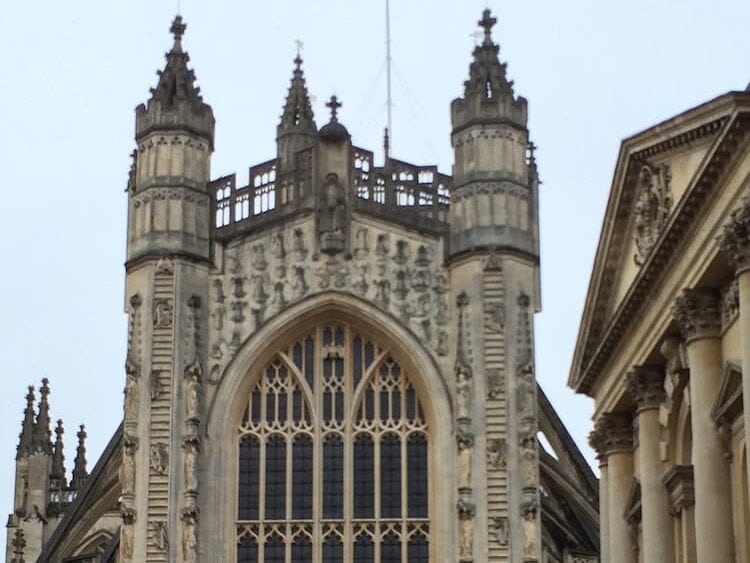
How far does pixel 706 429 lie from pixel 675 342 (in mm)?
2460

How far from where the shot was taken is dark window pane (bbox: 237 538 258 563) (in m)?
42.8

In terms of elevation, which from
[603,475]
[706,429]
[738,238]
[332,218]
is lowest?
[706,429]

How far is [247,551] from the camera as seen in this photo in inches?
1686

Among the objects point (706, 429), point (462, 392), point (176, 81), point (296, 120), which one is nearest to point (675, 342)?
point (706, 429)

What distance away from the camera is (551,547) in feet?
144

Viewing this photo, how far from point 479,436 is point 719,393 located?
17.4 m

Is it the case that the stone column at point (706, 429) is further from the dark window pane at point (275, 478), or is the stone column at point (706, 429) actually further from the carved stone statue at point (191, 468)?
the dark window pane at point (275, 478)

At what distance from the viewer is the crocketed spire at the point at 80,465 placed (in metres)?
58.1

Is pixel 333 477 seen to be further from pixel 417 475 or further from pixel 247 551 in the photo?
pixel 247 551

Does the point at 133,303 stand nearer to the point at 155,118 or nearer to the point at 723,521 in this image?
the point at 155,118

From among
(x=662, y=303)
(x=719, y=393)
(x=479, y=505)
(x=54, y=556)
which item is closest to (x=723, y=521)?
(x=719, y=393)

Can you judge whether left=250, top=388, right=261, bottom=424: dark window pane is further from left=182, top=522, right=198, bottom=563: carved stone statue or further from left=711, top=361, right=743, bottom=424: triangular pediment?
left=711, top=361, right=743, bottom=424: triangular pediment

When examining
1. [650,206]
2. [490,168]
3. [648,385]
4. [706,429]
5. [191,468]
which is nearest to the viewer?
[706,429]

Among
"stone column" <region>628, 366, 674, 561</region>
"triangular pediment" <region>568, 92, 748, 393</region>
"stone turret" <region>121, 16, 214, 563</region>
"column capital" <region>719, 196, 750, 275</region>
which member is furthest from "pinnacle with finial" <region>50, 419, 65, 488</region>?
"column capital" <region>719, 196, 750, 275</region>
